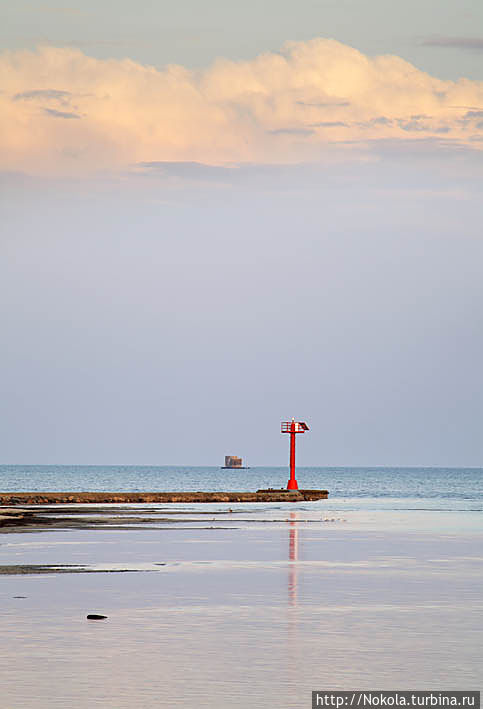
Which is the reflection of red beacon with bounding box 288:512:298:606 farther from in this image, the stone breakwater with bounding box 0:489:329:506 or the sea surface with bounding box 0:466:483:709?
the stone breakwater with bounding box 0:489:329:506

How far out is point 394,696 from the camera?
15133mm

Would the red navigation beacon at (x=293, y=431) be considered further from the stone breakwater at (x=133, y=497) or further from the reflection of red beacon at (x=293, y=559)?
the reflection of red beacon at (x=293, y=559)

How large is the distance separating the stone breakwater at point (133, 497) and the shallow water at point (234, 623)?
41.2 metres

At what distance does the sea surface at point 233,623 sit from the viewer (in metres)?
15.9

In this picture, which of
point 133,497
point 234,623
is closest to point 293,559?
point 234,623

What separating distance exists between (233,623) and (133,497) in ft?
220

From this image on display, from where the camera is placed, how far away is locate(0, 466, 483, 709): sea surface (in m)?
15.9

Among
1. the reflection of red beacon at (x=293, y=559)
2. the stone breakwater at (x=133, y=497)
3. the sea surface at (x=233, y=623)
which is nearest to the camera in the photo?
the sea surface at (x=233, y=623)

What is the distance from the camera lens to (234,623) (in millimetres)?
22016

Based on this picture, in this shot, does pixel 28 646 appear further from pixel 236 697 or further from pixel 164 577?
pixel 164 577

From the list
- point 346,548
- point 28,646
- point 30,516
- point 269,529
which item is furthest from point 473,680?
point 30,516

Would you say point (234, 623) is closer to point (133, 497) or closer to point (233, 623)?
point (233, 623)

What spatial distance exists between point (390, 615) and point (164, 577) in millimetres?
8567

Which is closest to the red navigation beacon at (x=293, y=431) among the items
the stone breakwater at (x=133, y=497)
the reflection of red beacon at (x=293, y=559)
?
the stone breakwater at (x=133, y=497)
